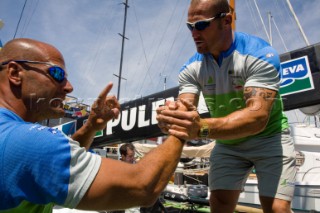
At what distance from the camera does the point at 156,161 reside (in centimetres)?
125

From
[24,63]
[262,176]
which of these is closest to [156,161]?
[24,63]

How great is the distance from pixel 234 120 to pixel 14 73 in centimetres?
130

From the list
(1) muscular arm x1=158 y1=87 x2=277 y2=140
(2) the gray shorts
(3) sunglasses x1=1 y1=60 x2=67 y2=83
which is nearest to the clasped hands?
(1) muscular arm x1=158 y1=87 x2=277 y2=140

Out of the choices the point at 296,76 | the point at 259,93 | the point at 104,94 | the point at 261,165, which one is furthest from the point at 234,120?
the point at 296,76

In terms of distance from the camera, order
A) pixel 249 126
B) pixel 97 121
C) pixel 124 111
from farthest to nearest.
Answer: pixel 124 111 → pixel 97 121 → pixel 249 126

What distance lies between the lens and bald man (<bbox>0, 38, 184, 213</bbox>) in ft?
3.44

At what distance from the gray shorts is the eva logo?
117 centimetres

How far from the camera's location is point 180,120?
65.6 inches

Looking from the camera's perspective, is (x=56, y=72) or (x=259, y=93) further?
(x=259, y=93)

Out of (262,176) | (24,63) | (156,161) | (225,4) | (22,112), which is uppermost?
(225,4)

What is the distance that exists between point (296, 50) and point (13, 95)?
303cm

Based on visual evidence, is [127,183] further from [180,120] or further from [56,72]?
[56,72]

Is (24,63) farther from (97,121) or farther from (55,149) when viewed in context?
(97,121)

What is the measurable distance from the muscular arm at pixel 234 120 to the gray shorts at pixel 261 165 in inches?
14.2
